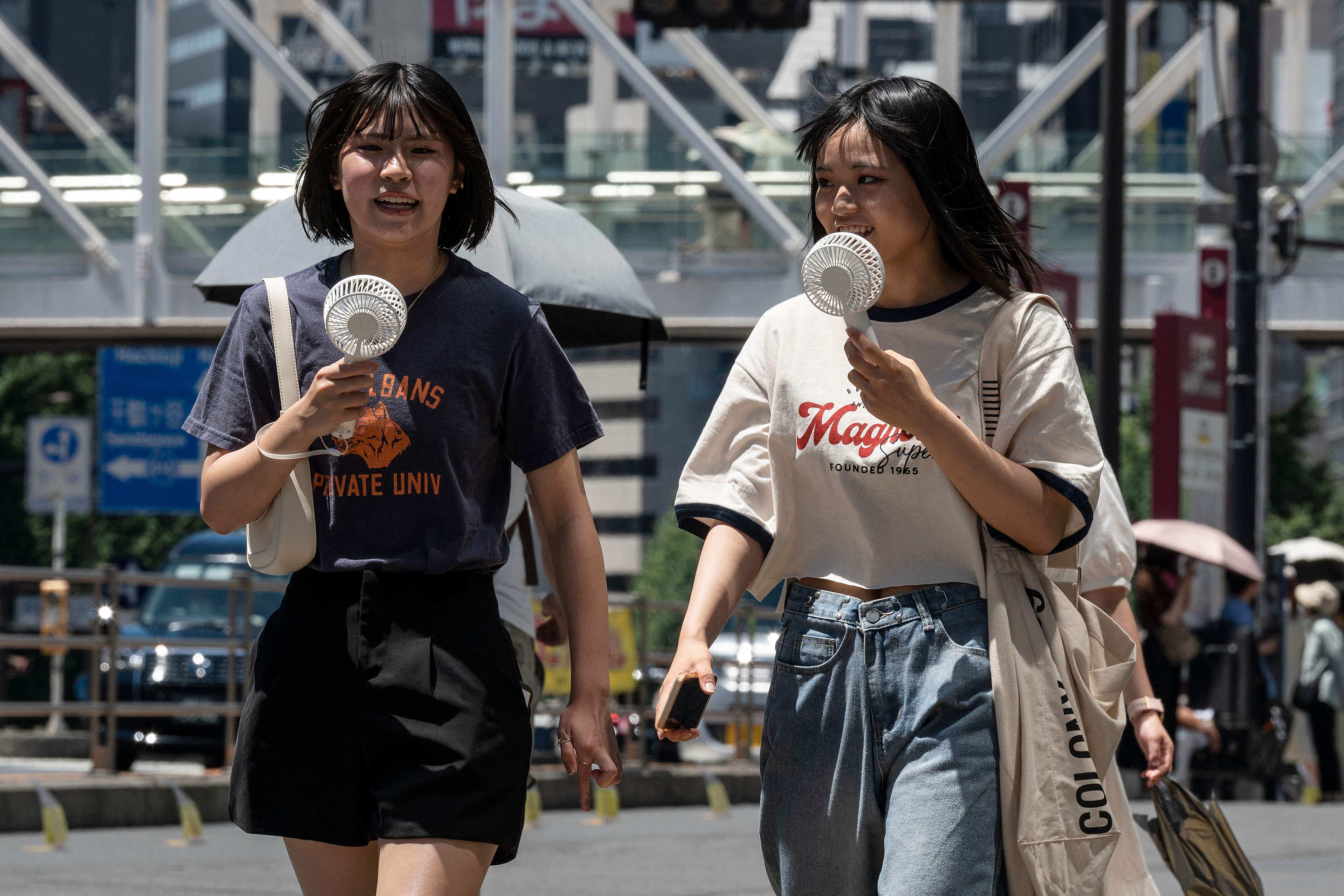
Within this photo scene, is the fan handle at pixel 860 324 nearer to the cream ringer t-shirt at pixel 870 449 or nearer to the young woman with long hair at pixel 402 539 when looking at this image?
the cream ringer t-shirt at pixel 870 449

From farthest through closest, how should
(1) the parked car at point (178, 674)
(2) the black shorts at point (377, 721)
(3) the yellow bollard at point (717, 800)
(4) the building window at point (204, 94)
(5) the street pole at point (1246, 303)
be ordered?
1. (4) the building window at point (204, 94)
2. (5) the street pole at point (1246, 303)
3. (1) the parked car at point (178, 674)
4. (3) the yellow bollard at point (717, 800)
5. (2) the black shorts at point (377, 721)

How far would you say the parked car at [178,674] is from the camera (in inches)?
567

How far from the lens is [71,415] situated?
45.1 meters

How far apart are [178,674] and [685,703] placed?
41.2 feet

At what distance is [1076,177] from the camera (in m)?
23.5

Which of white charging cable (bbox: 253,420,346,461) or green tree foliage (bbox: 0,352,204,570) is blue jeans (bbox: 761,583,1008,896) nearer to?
white charging cable (bbox: 253,420,346,461)

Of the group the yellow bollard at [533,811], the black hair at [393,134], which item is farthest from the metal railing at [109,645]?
the black hair at [393,134]

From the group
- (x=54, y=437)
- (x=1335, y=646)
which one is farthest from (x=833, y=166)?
(x=54, y=437)

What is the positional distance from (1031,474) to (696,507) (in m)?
0.54

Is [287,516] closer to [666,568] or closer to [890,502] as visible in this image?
[890,502]

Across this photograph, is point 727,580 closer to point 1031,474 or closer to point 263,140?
point 1031,474

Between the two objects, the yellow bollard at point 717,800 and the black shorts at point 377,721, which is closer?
the black shorts at point 377,721

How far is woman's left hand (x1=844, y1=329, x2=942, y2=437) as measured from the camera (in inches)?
113

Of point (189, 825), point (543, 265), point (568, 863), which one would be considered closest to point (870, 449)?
point (543, 265)
